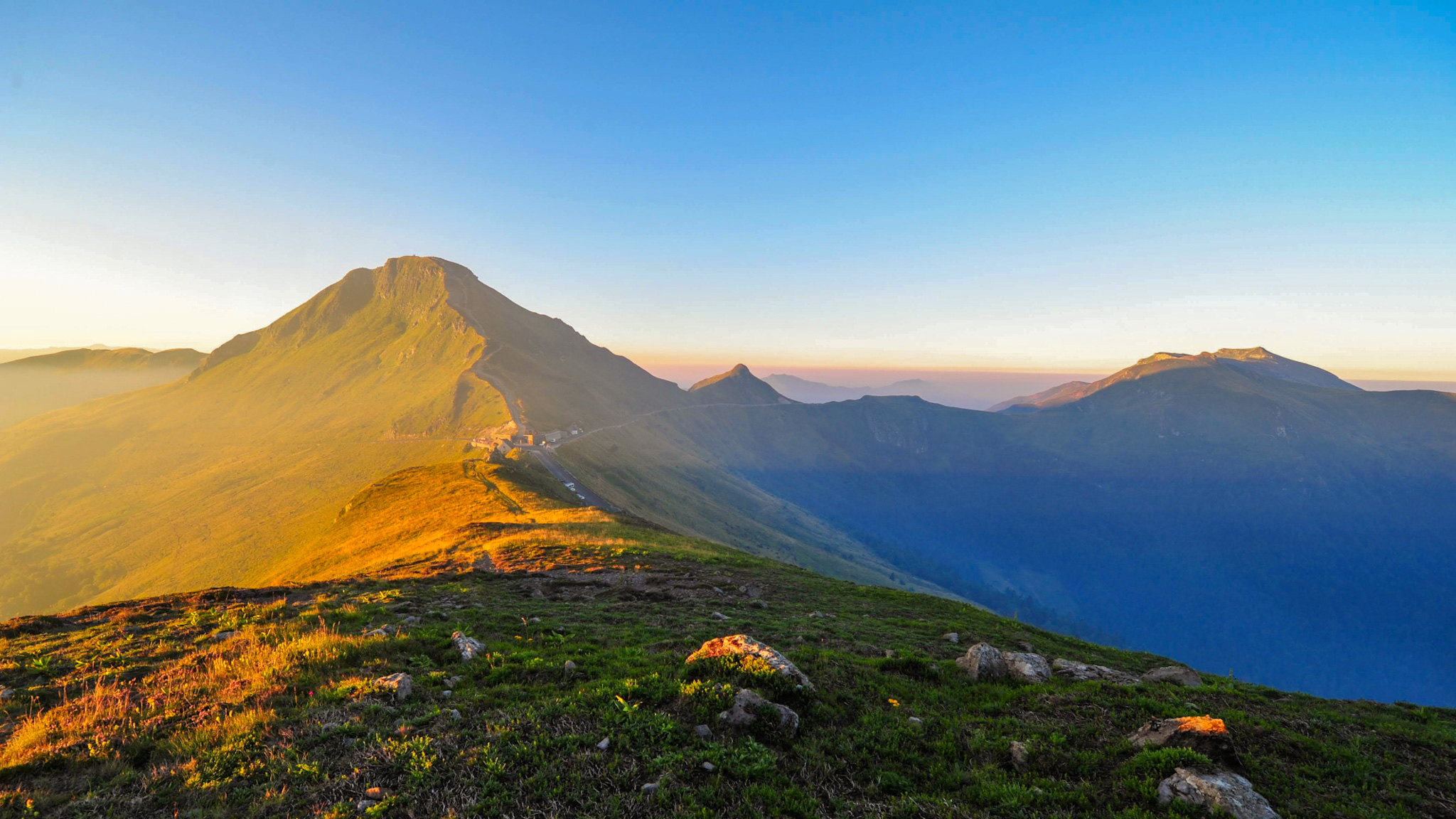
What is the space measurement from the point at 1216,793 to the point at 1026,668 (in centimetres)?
628

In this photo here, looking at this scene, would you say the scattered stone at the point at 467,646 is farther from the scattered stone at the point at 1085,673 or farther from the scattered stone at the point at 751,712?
the scattered stone at the point at 1085,673

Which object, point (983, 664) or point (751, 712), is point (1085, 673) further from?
point (751, 712)

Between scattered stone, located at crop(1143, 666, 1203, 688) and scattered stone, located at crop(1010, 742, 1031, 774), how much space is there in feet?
30.1

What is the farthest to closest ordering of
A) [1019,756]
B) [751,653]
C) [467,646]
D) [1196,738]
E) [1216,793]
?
[467,646]
[751,653]
[1019,756]
[1196,738]
[1216,793]

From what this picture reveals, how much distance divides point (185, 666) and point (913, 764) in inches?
713

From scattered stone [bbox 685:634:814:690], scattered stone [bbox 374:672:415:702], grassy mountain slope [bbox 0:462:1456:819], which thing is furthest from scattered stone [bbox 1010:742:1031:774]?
scattered stone [bbox 374:672:415:702]

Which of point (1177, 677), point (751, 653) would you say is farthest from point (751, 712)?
point (1177, 677)

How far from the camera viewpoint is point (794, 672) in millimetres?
11492

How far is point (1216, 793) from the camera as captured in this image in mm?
7949

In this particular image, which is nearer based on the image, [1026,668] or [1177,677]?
[1026,668]

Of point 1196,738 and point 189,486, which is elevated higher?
point 1196,738

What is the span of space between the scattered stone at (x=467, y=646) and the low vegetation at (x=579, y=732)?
29 centimetres

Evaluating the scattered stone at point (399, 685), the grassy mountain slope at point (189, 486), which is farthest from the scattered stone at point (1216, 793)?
the grassy mountain slope at point (189, 486)

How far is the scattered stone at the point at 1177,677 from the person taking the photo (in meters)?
15.1
